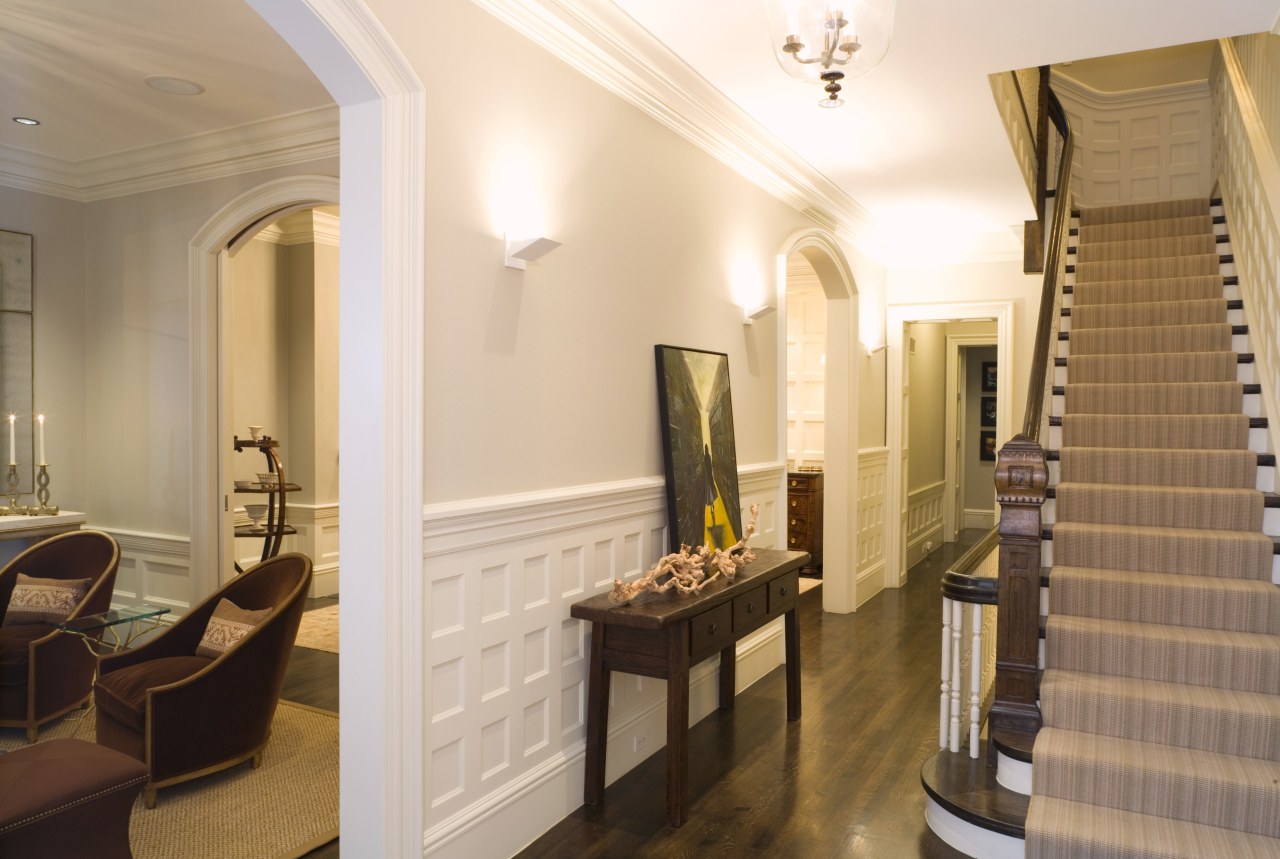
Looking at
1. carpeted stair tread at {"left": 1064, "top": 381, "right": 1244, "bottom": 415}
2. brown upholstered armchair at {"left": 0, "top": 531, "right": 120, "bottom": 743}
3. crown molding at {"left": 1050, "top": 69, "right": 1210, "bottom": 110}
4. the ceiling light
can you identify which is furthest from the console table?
crown molding at {"left": 1050, "top": 69, "right": 1210, "bottom": 110}

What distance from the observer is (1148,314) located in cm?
559

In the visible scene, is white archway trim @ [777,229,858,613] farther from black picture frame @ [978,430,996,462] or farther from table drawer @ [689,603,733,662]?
black picture frame @ [978,430,996,462]

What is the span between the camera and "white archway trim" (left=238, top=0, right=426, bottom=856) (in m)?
2.57

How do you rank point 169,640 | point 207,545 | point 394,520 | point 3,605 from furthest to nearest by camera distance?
1. point 207,545
2. point 3,605
3. point 169,640
4. point 394,520

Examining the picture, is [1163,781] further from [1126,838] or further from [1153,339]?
[1153,339]

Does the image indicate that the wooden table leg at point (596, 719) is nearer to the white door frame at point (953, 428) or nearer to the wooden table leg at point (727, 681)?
the wooden table leg at point (727, 681)

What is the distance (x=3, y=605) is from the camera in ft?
A: 15.0

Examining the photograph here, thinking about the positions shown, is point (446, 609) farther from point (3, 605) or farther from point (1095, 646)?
point (3, 605)

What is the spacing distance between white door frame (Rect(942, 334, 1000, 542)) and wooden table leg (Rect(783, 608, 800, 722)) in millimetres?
6572

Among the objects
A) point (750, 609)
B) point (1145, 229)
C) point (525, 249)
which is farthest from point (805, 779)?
point (1145, 229)

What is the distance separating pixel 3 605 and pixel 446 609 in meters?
3.17

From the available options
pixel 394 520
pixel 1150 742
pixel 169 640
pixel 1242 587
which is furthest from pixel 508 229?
pixel 1242 587

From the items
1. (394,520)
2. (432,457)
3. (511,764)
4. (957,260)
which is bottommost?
(511,764)

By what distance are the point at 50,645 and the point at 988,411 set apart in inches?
428
